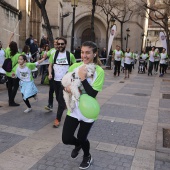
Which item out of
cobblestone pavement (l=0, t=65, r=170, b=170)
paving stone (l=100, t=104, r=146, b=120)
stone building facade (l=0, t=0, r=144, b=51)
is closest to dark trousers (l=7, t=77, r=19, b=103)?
cobblestone pavement (l=0, t=65, r=170, b=170)

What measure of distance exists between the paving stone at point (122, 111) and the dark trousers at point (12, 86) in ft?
8.39

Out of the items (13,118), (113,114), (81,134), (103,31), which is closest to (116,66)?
(113,114)

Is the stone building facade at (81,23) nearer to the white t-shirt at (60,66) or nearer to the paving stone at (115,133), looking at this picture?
the white t-shirt at (60,66)

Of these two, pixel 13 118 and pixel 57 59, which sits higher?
pixel 57 59

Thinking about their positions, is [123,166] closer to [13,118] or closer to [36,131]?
[36,131]

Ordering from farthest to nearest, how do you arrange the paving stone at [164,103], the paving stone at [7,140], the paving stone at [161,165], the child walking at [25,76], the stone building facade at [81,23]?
the stone building facade at [81,23] < the paving stone at [164,103] < the child walking at [25,76] < the paving stone at [7,140] < the paving stone at [161,165]

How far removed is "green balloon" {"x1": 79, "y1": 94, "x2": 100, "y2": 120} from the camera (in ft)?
10.6

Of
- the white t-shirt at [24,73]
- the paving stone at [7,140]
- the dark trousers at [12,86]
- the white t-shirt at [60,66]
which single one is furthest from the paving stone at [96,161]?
the dark trousers at [12,86]

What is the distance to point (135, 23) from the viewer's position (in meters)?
42.5

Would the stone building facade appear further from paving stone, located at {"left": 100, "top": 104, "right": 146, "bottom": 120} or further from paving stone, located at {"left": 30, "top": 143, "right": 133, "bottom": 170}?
paving stone, located at {"left": 30, "top": 143, "right": 133, "bottom": 170}

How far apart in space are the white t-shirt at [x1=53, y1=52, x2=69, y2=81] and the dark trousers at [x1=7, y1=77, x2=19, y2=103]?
1.86 m

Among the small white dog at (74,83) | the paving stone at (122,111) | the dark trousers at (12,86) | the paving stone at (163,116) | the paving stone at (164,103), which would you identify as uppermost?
the small white dog at (74,83)

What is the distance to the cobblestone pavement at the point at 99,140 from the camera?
13.2ft

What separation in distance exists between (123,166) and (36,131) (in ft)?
7.08
